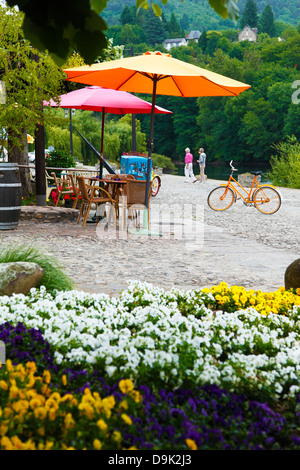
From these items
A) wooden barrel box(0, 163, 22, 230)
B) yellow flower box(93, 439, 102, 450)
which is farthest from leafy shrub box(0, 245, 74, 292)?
wooden barrel box(0, 163, 22, 230)

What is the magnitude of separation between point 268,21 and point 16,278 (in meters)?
131

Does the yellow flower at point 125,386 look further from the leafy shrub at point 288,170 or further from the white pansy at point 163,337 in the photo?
the leafy shrub at point 288,170

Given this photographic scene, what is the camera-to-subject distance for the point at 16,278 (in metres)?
4.46

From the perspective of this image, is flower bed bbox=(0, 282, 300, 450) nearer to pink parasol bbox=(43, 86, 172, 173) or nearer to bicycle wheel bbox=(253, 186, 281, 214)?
pink parasol bbox=(43, 86, 172, 173)

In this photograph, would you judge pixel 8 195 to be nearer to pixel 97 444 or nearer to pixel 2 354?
pixel 2 354

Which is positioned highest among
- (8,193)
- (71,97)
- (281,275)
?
(71,97)

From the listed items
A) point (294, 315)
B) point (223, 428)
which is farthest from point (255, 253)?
point (223, 428)

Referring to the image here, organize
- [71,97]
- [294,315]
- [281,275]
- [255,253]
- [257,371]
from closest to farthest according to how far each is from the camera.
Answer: [257,371] → [294,315] → [281,275] → [255,253] → [71,97]

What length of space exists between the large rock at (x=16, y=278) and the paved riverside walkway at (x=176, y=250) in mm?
887

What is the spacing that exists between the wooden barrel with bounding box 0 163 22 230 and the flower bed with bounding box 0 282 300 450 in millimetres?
4655

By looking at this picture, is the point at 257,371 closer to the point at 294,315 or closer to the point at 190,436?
the point at 190,436

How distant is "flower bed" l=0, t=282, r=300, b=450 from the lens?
7.40ft

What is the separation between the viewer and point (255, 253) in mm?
7816
